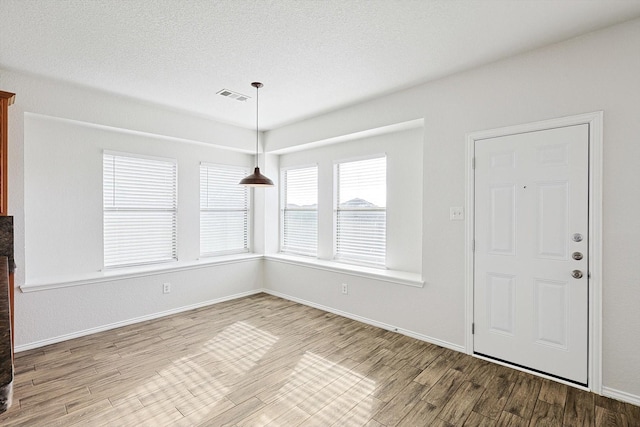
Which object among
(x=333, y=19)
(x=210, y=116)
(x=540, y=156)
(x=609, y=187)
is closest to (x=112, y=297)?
(x=210, y=116)

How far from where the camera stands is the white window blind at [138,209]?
163 inches

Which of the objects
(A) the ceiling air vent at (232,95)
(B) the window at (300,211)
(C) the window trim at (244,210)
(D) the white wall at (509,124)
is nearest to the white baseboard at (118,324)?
(C) the window trim at (244,210)

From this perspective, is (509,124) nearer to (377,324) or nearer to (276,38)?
(276,38)

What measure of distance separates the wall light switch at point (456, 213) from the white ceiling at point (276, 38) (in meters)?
1.38

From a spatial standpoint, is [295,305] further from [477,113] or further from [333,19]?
[333,19]

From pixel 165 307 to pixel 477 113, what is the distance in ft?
14.7

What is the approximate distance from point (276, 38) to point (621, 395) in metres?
3.83

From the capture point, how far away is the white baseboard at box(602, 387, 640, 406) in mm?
2346

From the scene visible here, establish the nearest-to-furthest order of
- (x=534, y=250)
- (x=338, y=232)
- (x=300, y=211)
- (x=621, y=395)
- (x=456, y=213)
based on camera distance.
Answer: (x=621, y=395), (x=534, y=250), (x=456, y=213), (x=338, y=232), (x=300, y=211)

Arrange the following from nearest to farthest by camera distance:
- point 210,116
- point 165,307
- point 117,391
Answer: point 117,391
point 165,307
point 210,116

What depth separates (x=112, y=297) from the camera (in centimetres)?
390

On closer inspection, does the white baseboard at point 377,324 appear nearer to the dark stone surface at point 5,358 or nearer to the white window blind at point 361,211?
the white window blind at point 361,211

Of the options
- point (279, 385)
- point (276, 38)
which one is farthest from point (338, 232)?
point (276, 38)

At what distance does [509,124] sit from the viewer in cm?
291
